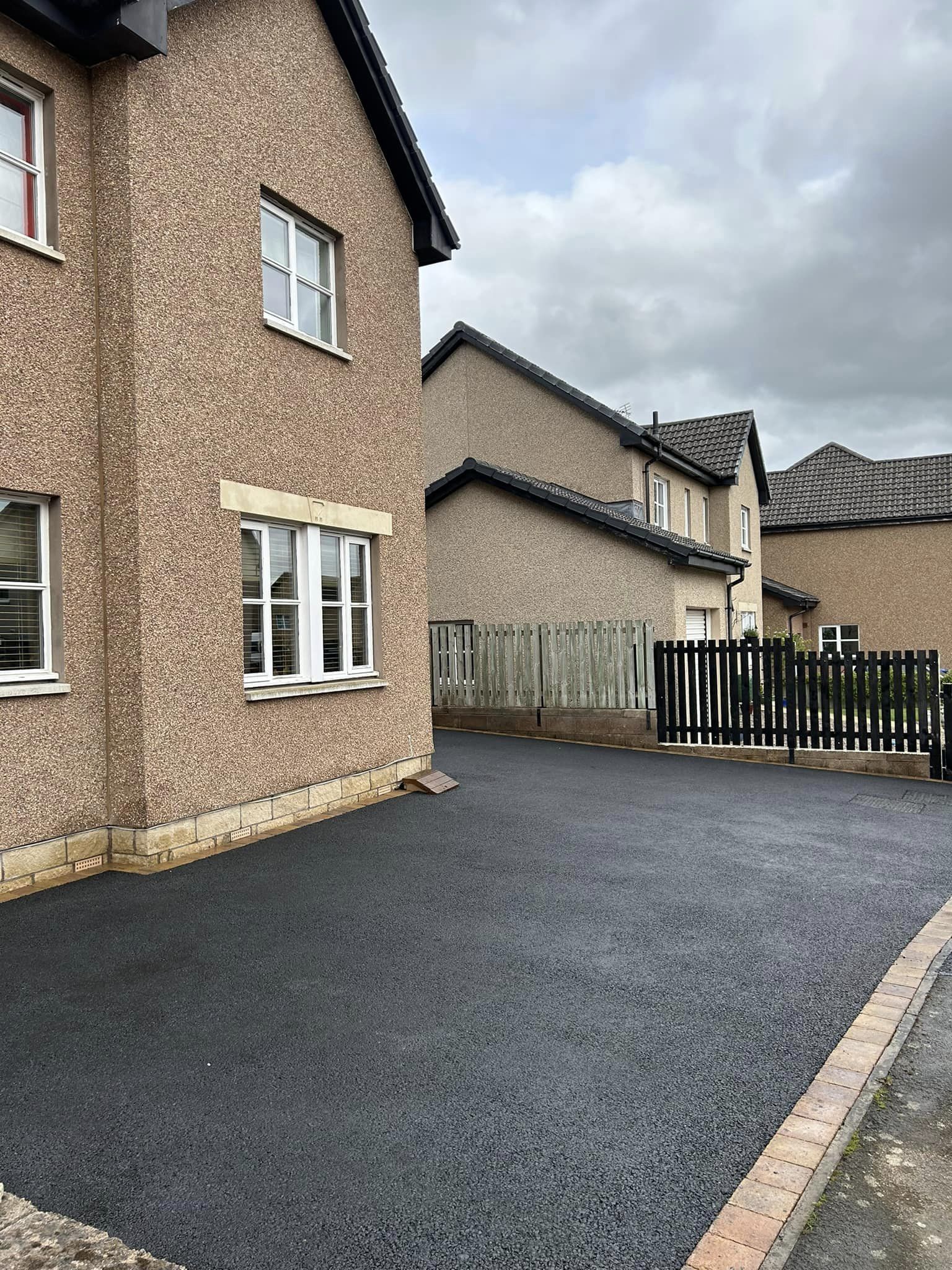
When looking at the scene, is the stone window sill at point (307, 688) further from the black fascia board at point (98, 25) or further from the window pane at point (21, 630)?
the black fascia board at point (98, 25)

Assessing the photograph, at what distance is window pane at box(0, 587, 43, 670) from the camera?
664 centimetres

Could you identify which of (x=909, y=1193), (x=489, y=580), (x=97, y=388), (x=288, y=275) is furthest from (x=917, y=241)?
(x=909, y=1193)

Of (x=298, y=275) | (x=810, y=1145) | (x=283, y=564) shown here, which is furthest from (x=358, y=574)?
(x=810, y=1145)

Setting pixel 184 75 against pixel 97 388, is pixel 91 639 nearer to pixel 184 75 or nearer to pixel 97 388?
pixel 97 388

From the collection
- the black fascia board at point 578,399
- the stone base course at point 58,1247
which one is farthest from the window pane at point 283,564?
the black fascia board at point 578,399

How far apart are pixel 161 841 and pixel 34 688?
155cm

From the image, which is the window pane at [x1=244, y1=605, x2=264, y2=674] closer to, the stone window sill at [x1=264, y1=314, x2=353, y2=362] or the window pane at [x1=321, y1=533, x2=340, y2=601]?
the window pane at [x1=321, y1=533, x2=340, y2=601]

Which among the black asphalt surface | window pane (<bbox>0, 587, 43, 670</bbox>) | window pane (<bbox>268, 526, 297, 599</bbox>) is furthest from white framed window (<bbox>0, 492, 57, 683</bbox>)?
window pane (<bbox>268, 526, 297, 599</bbox>)

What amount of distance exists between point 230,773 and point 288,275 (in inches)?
197

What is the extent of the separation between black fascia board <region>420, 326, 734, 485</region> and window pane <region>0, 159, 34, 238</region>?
13068mm

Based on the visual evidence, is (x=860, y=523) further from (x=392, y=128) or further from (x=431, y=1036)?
(x=431, y=1036)

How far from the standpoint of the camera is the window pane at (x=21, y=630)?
664 centimetres

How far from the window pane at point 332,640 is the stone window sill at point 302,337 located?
268 centimetres

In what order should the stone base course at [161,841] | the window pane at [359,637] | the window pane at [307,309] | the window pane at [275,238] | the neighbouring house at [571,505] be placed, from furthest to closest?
the neighbouring house at [571,505] < the window pane at [359,637] < the window pane at [307,309] < the window pane at [275,238] < the stone base course at [161,841]
